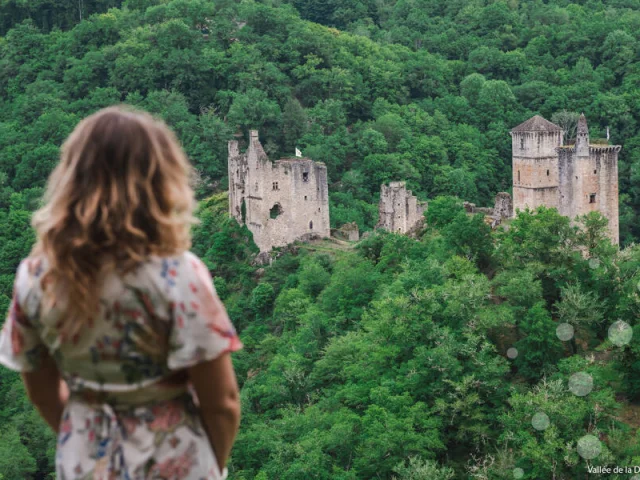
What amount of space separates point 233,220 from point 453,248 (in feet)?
47.1

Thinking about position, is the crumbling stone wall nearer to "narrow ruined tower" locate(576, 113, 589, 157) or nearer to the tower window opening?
the tower window opening

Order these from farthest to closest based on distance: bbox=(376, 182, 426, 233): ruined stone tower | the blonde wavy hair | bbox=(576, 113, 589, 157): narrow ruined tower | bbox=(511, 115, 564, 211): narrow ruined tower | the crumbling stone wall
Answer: the crumbling stone wall → bbox=(376, 182, 426, 233): ruined stone tower → bbox=(511, 115, 564, 211): narrow ruined tower → bbox=(576, 113, 589, 157): narrow ruined tower → the blonde wavy hair

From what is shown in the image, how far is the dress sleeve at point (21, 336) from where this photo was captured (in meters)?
4.47

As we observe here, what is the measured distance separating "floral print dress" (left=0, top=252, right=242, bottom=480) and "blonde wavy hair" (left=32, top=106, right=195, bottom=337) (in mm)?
62

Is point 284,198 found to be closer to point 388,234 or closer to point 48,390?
point 388,234

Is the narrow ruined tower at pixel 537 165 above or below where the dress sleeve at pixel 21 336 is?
below

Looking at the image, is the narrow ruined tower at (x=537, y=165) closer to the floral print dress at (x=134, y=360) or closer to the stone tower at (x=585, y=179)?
the stone tower at (x=585, y=179)

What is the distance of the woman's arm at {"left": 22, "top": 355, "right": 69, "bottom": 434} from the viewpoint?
467 cm

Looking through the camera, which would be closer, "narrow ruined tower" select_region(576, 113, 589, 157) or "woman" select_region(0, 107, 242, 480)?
"woman" select_region(0, 107, 242, 480)

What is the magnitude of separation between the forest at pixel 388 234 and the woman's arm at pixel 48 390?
20.9 m

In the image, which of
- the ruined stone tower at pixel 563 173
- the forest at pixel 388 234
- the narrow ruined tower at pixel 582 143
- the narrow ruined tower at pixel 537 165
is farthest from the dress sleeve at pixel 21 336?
the narrow ruined tower at pixel 582 143

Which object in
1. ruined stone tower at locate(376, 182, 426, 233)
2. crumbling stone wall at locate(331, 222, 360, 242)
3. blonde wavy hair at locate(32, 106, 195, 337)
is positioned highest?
blonde wavy hair at locate(32, 106, 195, 337)

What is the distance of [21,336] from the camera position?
15.0 feet

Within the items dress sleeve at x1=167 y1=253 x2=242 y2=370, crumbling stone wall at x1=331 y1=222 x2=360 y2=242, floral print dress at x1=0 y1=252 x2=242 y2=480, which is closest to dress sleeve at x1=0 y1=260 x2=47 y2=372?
floral print dress at x1=0 y1=252 x2=242 y2=480
